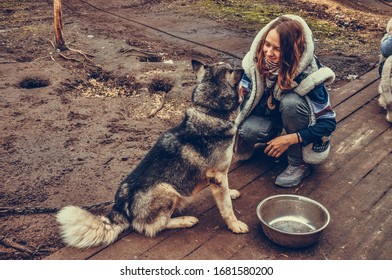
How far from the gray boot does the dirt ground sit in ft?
4.99

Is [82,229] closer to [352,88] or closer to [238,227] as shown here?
[238,227]

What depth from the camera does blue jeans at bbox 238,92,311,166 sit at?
3.55 m

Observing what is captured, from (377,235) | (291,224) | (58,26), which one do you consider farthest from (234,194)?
(58,26)

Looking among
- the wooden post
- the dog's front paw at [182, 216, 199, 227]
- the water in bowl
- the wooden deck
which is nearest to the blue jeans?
the wooden deck

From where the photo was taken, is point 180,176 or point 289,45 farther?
point 289,45

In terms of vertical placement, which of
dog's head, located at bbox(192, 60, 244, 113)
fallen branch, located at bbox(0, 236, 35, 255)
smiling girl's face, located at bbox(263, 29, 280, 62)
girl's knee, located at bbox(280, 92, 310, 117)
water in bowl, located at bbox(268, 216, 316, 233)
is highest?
smiling girl's face, located at bbox(263, 29, 280, 62)

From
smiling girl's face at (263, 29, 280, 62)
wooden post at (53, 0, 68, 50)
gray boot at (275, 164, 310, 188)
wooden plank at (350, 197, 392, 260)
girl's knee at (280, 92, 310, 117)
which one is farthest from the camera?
wooden post at (53, 0, 68, 50)

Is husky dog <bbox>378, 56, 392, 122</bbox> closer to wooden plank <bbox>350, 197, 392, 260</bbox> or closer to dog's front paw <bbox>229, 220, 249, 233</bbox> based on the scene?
wooden plank <bbox>350, 197, 392, 260</bbox>

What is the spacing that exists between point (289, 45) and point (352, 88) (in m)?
2.58

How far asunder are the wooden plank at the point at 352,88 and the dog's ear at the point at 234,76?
93.4 inches

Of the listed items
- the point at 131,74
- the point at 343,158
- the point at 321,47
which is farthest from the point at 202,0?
the point at 343,158

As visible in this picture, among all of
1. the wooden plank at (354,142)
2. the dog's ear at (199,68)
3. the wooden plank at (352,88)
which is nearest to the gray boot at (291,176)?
the wooden plank at (354,142)

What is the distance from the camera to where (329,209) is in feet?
11.4

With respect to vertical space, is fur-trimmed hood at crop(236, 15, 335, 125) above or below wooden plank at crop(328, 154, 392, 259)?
above
